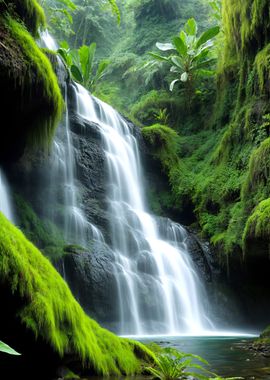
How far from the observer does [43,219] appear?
35.2ft

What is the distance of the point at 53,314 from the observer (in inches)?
136

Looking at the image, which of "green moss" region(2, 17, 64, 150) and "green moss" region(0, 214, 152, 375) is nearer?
"green moss" region(0, 214, 152, 375)

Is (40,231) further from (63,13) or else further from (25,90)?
(63,13)

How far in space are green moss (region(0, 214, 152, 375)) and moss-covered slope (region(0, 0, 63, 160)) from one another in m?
4.30

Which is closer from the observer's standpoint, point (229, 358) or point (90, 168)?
point (229, 358)

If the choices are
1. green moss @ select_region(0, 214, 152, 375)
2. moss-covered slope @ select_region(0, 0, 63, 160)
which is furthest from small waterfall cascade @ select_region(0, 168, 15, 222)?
green moss @ select_region(0, 214, 152, 375)

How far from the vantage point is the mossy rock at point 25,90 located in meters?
7.17

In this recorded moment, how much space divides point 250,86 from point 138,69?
11087 mm

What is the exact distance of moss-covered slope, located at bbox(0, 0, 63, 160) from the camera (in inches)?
283

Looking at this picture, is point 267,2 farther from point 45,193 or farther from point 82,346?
point 82,346

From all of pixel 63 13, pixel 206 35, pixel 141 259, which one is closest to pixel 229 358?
pixel 141 259

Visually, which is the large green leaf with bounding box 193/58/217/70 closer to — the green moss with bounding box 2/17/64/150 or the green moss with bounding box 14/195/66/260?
the green moss with bounding box 14/195/66/260

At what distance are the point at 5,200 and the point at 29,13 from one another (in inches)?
162

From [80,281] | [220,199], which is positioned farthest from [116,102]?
[80,281]
